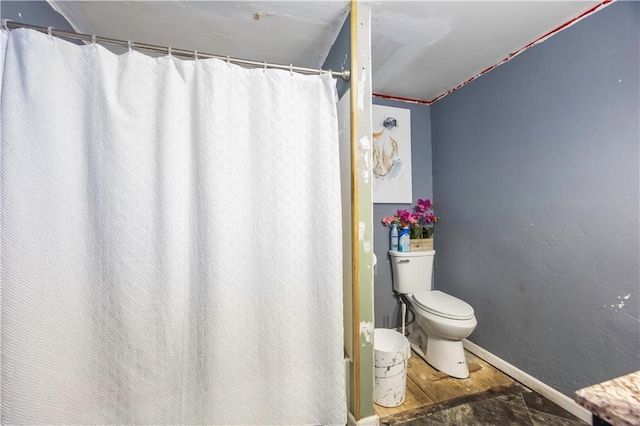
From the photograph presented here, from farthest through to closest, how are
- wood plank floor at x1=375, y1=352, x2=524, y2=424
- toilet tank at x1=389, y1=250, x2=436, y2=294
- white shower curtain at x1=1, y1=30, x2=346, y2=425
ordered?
toilet tank at x1=389, y1=250, x2=436, y2=294
wood plank floor at x1=375, y1=352, x2=524, y2=424
white shower curtain at x1=1, y1=30, x2=346, y2=425

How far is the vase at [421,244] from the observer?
→ 1.95m

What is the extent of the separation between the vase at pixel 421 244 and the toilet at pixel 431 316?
2.8 inches

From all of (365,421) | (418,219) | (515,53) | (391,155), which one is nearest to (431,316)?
(365,421)

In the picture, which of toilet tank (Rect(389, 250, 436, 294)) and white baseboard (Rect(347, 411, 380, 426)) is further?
toilet tank (Rect(389, 250, 436, 294))

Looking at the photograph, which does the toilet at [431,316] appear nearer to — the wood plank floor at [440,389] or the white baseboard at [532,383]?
the wood plank floor at [440,389]

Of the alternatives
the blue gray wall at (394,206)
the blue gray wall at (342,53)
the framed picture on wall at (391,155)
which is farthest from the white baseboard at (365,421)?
the blue gray wall at (342,53)

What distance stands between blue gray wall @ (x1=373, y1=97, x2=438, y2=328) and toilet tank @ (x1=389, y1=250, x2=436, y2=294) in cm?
10

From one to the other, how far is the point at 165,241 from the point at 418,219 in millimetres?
1873

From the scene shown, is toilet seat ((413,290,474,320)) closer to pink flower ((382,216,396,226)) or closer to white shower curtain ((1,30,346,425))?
pink flower ((382,216,396,226))

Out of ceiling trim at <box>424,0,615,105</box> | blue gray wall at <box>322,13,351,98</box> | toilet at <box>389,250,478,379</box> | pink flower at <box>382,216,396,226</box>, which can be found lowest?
toilet at <box>389,250,478,379</box>

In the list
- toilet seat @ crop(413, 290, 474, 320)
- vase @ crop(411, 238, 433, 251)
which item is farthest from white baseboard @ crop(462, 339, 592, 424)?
vase @ crop(411, 238, 433, 251)

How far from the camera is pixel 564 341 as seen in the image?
1259mm

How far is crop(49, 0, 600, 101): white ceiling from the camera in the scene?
113 cm

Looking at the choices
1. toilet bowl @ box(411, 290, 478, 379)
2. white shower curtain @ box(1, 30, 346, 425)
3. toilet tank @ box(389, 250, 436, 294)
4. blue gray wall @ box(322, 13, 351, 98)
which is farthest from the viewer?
toilet tank @ box(389, 250, 436, 294)
